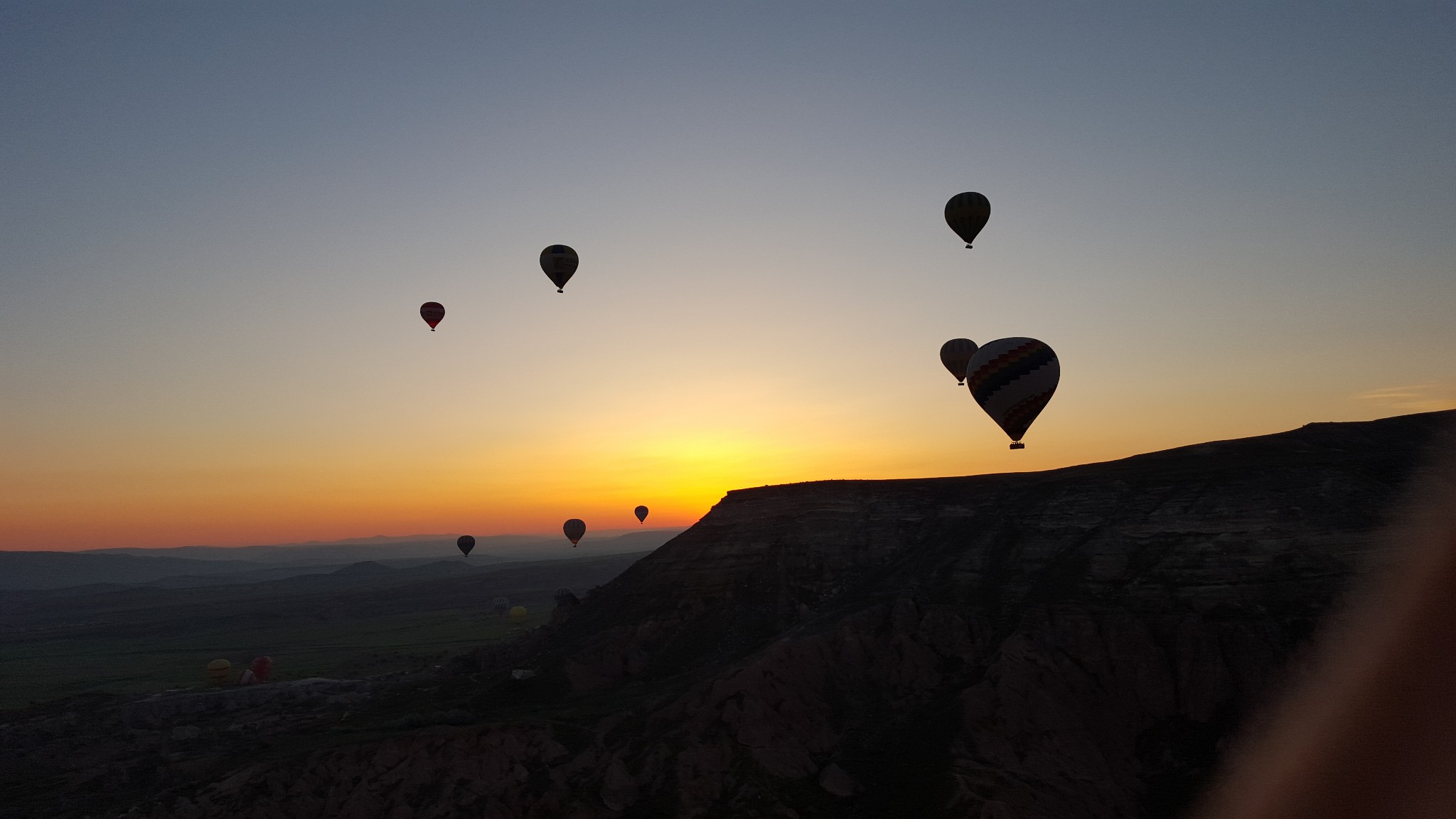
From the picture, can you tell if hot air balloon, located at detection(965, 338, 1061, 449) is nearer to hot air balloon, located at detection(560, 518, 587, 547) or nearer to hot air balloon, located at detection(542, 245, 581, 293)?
hot air balloon, located at detection(542, 245, 581, 293)

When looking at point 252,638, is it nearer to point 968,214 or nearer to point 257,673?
point 257,673

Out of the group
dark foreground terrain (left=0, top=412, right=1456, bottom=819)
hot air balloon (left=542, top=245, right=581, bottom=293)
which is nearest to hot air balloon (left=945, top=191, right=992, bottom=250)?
dark foreground terrain (left=0, top=412, right=1456, bottom=819)

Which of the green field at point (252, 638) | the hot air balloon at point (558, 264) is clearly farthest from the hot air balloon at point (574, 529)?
the hot air balloon at point (558, 264)

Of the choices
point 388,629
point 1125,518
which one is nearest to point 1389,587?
point 1125,518

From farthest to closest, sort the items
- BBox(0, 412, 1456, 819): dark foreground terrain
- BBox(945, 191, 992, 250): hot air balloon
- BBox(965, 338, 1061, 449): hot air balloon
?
1. BBox(945, 191, 992, 250): hot air balloon
2. BBox(965, 338, 1061, 449): hot air balloon
3. BBox(0, 412, 1456, 819): dark foreground terrain

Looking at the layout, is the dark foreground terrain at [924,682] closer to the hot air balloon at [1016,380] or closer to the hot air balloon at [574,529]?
the hot air balloon at [1016,380]

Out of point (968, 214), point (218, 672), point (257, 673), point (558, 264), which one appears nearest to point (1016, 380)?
point (968, 214)
